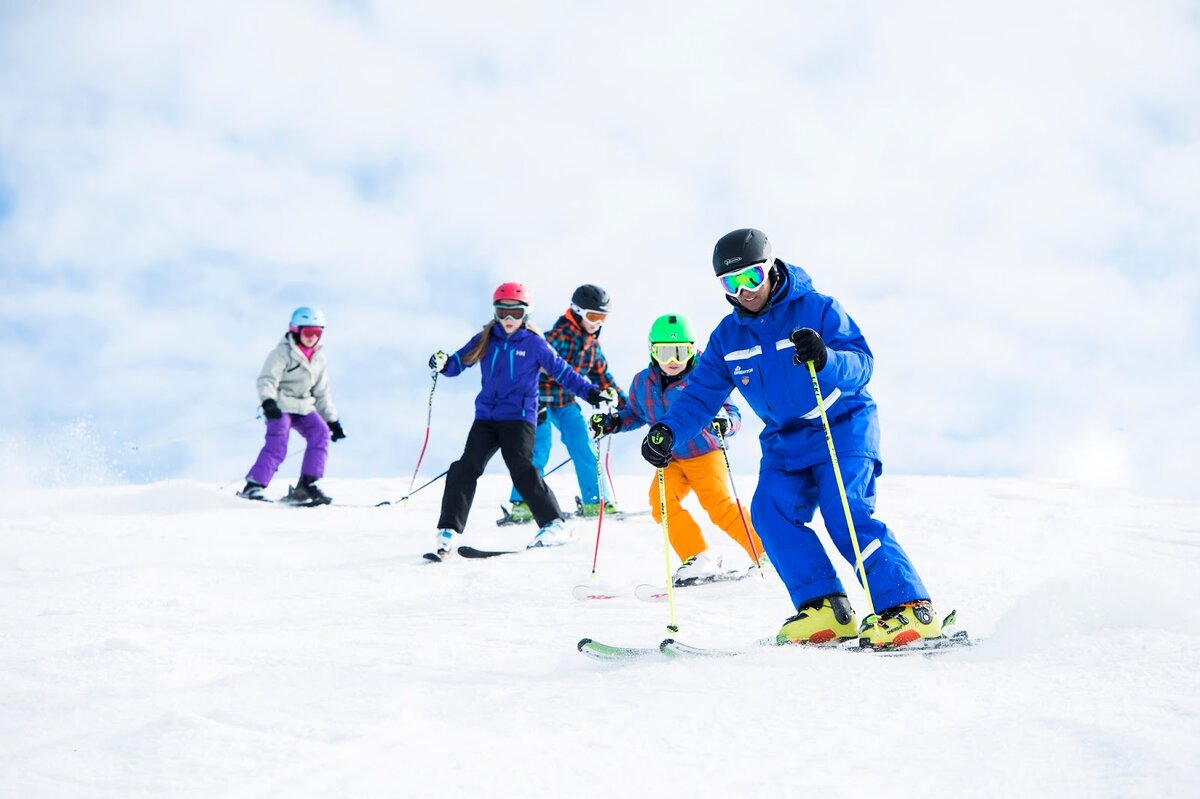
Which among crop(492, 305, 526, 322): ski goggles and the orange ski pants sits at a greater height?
crop(492, 305, 526, 322): ski goggles

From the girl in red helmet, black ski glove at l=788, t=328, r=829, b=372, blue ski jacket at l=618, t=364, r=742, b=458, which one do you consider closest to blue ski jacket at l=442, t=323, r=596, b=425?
the girl in red helmet

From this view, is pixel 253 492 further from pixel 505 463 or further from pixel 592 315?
pixel 505 463

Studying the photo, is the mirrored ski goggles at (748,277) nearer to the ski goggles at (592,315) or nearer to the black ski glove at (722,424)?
the black ski glove at (722,424)

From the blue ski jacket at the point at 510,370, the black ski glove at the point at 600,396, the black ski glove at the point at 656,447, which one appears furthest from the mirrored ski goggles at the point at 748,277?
the blue ski jacket at the point at 510,370

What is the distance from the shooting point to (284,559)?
7250 millimetres

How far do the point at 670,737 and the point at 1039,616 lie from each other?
166 centimetres

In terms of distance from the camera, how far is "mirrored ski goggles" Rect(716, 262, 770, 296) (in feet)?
12.9

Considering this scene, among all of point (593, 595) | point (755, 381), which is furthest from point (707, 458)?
point (755, 381)

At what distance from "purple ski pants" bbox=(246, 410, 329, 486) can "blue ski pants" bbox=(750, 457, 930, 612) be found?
27.8 feet

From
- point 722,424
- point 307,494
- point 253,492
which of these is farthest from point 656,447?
point 253,492

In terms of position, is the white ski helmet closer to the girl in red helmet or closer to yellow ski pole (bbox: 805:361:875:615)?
the girl in red helmet

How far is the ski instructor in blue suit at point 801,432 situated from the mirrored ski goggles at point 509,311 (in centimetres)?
373

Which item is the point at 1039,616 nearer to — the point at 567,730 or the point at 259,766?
the point at 567,730

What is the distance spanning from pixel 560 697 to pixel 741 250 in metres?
2.04
